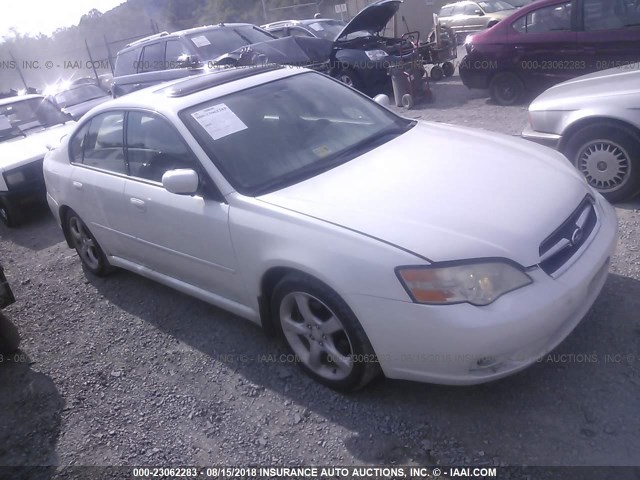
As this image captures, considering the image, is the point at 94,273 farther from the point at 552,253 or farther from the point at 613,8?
the point at 613,8

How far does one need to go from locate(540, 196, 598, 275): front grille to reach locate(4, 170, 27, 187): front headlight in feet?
21.3

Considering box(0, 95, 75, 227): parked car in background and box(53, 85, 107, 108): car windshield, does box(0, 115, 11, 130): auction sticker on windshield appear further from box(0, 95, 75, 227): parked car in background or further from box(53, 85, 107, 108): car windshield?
box(53, 85, 107, 108): car windshield

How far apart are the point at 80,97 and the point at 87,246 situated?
913 centimetres

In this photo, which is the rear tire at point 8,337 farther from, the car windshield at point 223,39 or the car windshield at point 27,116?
the car windshield at point 223,39

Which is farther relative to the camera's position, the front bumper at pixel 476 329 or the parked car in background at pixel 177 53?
the parked car in background at pixel 177 53

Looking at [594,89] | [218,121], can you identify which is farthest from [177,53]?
[594,89]

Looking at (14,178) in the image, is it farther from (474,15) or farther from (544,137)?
(474,15)

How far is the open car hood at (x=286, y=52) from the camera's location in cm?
933

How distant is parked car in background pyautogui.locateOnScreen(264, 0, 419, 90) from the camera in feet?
32.5

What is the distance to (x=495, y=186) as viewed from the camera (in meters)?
2.86

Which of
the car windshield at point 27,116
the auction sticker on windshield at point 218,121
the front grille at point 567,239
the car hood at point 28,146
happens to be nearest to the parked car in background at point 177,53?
the car windshield at point 27,116

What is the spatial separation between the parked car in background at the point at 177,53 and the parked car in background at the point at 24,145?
78.2 inches

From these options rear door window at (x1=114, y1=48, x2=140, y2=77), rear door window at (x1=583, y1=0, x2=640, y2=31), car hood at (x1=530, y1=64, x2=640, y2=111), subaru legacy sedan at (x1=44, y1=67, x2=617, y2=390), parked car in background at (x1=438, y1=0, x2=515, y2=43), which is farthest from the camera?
parked car in background at (x1=438, y1=0, x2=515, y2=43)

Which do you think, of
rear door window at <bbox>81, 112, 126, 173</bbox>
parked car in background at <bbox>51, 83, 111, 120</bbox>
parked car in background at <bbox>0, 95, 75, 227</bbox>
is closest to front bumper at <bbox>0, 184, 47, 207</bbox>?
parked car in background at <bbox>0, 95, 75, 227</bbox>
